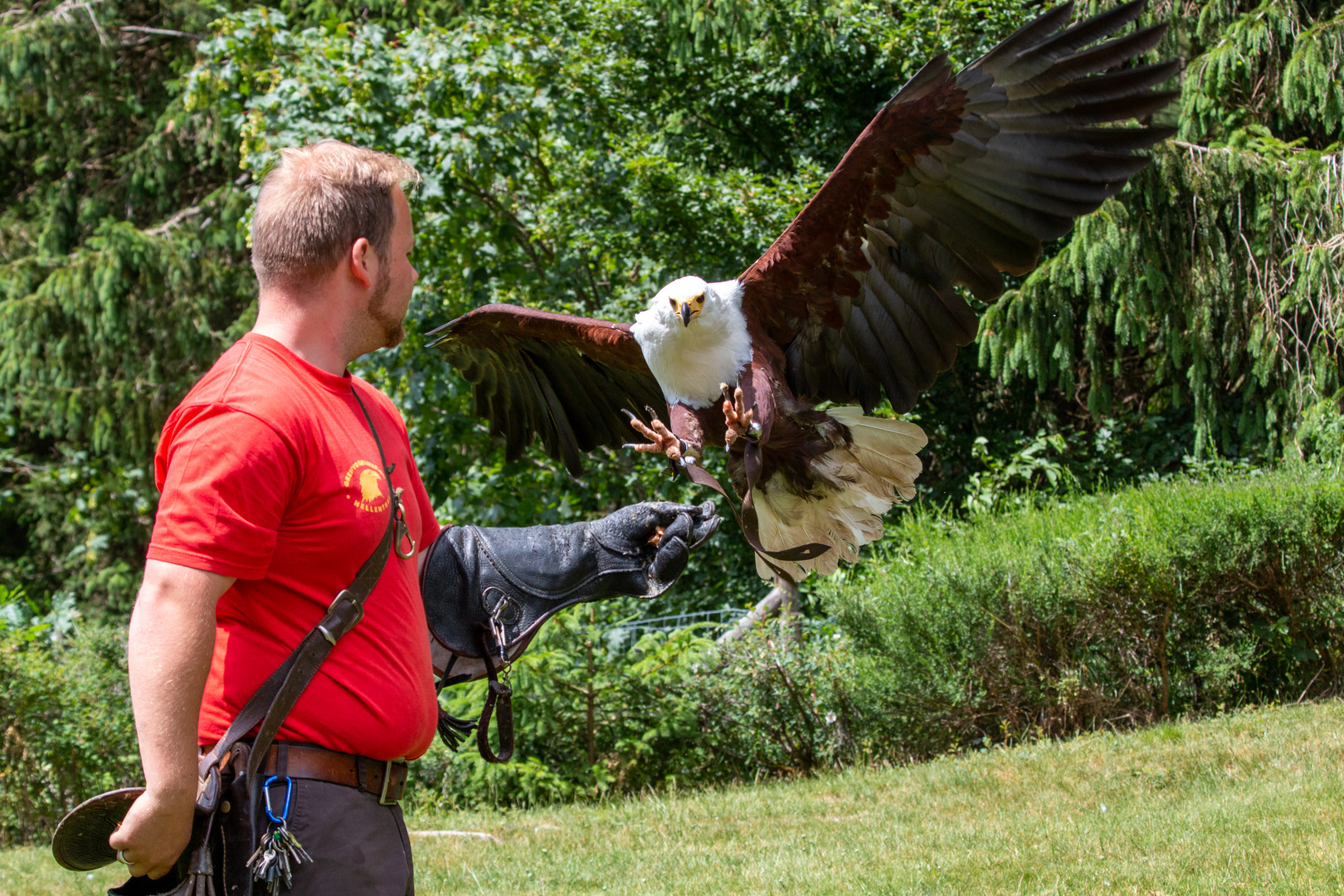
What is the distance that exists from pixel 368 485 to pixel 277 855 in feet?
1.81

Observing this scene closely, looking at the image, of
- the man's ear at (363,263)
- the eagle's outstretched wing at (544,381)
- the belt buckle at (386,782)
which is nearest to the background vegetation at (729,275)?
the eagle's outstretched wing at (544,381)

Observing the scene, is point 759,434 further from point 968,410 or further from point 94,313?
point 94,313

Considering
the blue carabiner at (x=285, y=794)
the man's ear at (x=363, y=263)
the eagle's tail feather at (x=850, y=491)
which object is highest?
the man's ear at (x=363, y=263)

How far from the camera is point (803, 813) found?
5.17 metres

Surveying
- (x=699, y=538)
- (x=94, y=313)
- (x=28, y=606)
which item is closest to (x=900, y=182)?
(x=699, y=538)

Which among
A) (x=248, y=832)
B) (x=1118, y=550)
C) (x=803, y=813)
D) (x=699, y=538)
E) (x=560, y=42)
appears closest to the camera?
(x=248, y=832)

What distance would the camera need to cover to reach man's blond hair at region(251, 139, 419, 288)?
168 centimetres

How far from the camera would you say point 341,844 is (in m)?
1.62

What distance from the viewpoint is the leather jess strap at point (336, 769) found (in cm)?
160

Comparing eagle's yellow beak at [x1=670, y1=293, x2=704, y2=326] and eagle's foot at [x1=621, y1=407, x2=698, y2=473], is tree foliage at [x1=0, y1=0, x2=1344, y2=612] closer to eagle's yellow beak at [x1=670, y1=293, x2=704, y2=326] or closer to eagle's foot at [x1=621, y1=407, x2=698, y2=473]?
eagle's yellow beak at [x1=670, y1=293, x2=704, y2=326]

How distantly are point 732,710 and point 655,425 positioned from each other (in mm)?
3593

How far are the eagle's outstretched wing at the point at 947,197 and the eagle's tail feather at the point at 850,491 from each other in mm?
230

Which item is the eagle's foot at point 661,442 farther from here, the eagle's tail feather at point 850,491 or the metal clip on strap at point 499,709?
the metal clip on strap at point 499,709

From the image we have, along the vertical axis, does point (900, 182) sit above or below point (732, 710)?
above
